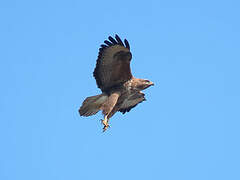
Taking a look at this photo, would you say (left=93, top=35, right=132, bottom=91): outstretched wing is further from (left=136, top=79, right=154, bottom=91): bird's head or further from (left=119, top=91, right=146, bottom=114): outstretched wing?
(left=119, top=91, right=146, bottom=114): outstretched wing

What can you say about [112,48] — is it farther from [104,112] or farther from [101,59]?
[104,112]

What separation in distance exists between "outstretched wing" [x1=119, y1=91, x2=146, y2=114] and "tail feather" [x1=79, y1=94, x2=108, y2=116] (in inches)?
41.3

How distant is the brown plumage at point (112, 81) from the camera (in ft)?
55.4

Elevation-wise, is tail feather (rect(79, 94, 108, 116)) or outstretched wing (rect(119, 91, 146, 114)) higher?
outstretched wing (rect(119, 91, 146, 114))

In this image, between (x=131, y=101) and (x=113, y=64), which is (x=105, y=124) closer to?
(x=113, y=64)

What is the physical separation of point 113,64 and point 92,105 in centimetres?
111

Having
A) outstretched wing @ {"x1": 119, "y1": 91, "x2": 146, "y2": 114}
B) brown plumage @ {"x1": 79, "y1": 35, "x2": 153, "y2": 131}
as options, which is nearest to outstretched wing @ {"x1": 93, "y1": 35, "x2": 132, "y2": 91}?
brown plumage @ {"x1": 79, "y1": 35, "x2": 153, "y2": 131}

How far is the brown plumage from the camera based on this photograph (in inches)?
665

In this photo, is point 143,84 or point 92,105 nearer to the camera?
point 92,105

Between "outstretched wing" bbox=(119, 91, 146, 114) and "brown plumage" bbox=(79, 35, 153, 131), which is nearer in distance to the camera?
"brown plumage" bbox=(79, 35, 153, 131)

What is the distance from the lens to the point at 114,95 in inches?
680

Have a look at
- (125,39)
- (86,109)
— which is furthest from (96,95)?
(125,39)

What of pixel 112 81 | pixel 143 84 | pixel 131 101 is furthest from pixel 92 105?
pixel 131 101

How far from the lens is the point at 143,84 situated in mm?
17797
